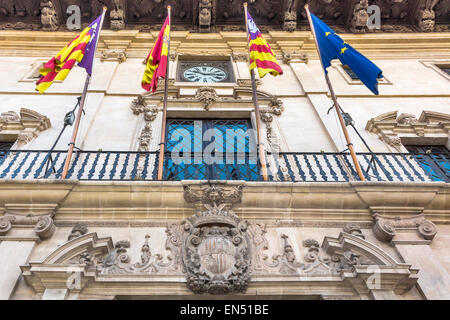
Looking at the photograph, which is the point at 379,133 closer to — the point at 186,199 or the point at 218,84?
the point at 218,84

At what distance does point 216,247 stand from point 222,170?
7.09 feet

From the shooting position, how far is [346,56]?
7980 mm

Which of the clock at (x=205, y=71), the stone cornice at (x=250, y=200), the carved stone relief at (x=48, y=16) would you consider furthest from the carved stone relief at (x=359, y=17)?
the carved stone relief at (x=48, y=16)

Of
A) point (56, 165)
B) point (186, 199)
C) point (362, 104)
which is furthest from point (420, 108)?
point (56, 165)

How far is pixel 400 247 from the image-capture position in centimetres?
534

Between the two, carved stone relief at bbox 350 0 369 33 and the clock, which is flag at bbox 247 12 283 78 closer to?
the clock

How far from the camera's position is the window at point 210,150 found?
23.4 feet

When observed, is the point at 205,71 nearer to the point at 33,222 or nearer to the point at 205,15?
the point at 205,15

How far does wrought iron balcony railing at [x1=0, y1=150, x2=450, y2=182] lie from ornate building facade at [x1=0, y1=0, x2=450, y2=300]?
0.15ft

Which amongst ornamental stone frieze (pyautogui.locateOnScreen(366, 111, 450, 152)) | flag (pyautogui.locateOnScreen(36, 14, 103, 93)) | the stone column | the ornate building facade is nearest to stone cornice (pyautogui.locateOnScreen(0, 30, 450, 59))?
the ornate building facade

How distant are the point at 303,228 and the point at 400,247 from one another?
54.7 inches

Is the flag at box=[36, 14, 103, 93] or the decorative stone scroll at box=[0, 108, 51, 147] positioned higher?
the flag at box=[36, 14, 103, 93]

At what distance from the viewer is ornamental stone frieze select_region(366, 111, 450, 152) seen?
8.51 m

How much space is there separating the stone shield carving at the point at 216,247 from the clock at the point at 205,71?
602 centimetres
